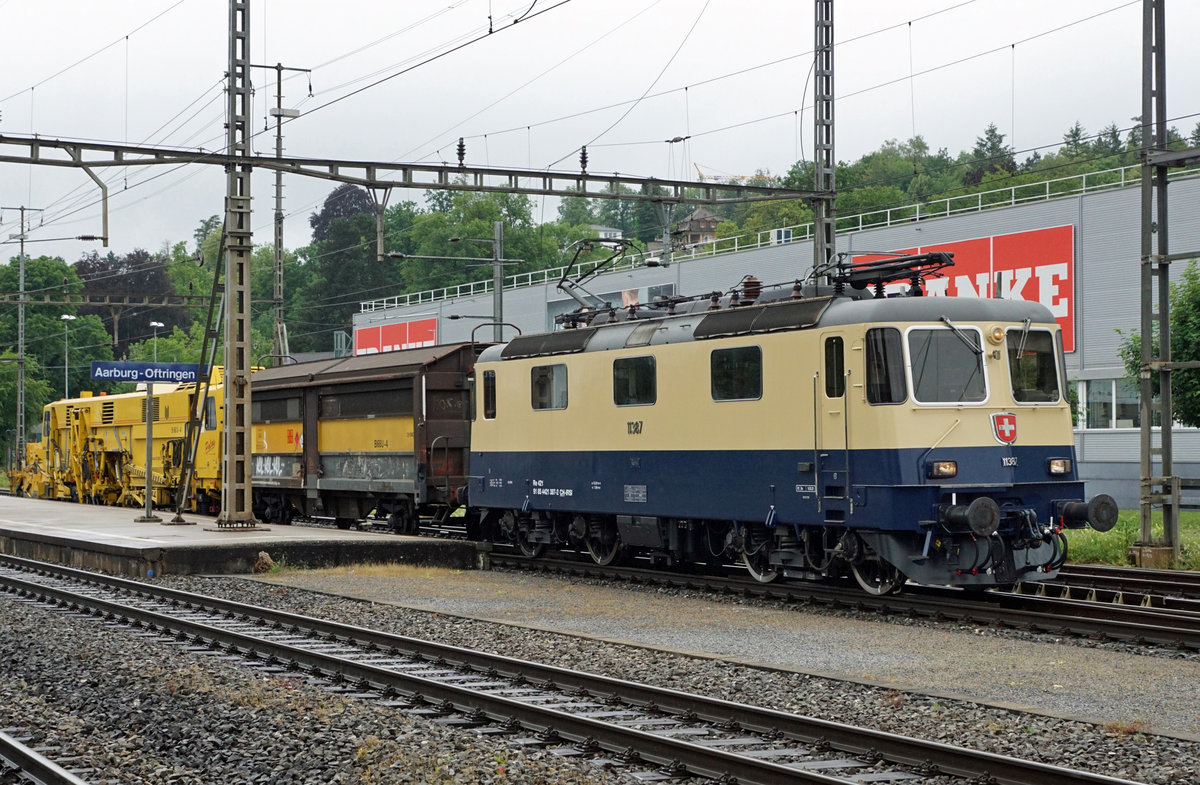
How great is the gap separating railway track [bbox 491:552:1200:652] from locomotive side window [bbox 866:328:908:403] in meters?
2.29

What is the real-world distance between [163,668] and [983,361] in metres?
8.94

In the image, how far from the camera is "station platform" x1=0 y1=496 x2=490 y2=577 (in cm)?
1975

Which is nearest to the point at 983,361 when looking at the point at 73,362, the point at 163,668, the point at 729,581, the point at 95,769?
the point at 729,581

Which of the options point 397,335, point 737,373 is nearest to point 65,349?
point 397,335

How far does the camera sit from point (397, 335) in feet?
231

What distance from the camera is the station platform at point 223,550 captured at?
64.8ft

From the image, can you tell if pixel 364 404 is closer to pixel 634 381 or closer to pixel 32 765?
pixel 634 381

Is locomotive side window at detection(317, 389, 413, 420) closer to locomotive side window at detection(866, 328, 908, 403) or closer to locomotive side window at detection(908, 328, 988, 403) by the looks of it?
locomotive side window at detection(866, 328, 908, 403)

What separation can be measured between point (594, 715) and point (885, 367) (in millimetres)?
6496

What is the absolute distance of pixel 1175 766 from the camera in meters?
7.88

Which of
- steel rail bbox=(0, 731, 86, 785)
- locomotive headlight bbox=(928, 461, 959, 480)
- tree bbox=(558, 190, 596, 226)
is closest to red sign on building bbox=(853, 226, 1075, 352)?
locomotive headlight bbox=(928, 461, 959, 480)

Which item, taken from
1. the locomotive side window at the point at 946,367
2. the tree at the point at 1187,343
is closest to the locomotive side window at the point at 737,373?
the locomotive side window at the point at 946,367

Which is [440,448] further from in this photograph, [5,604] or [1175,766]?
[1175,766]

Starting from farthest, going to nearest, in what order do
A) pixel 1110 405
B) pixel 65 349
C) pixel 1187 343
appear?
1. pixel 65 349
2. pixel 1110 405
3. pixel 1187 343
